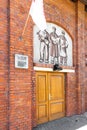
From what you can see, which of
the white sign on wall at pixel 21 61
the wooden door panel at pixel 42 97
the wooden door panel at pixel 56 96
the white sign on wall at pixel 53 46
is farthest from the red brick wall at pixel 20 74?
the wooden door panel at pixel 56 96

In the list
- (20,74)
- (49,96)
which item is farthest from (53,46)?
(20,74)

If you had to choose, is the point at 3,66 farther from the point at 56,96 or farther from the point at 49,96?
the point at 56,96

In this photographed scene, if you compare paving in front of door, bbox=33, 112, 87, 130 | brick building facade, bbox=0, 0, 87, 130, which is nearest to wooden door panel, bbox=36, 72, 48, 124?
paving in front of door, bbox=33, 112, 87, 130

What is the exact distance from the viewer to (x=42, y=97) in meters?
10.1

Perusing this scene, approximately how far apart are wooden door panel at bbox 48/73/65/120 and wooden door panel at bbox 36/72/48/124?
36 cm

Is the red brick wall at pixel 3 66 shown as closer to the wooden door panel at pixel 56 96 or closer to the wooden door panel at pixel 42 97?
the wooden door panel at pixel 42 97

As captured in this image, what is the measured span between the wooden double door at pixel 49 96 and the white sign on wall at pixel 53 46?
606mm

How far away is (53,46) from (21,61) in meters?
2.67

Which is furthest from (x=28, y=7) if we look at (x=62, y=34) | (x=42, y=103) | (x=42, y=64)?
(x=42, y=103)

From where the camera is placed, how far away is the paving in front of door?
9.49m

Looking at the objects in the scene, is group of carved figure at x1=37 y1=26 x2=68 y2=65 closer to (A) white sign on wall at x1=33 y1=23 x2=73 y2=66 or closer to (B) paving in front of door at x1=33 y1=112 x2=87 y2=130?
(A) white sign on wall at x1=33 y1=23 x2=73 y2=66

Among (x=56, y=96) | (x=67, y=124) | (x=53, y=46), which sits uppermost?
(x=53, y=46)

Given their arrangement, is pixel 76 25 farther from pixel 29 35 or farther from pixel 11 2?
pixel 11 2

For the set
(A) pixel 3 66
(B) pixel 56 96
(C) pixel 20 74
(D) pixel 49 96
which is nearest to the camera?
(A) pixel 3 66
